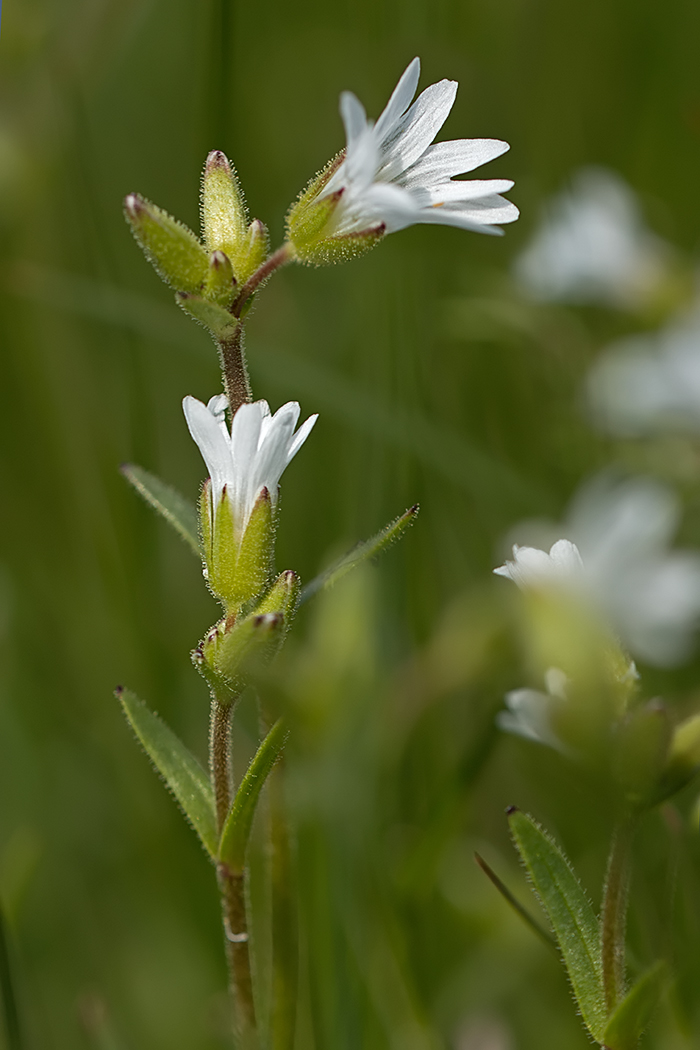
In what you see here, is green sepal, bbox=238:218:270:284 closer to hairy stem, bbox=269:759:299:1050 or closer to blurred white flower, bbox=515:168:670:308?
hairy stem, bbox=269:759:299:1050

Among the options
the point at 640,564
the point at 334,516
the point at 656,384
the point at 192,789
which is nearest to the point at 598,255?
the point at 656,384

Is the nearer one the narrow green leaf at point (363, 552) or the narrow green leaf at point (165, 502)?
the narrow green leaf at point (363, 552)

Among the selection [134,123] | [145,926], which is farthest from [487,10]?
[145,926]

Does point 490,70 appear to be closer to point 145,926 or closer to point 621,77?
point 621,77

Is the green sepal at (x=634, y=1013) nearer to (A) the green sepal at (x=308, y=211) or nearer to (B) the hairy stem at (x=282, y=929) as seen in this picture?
(B) the hairy stem at (x=282, y=929)

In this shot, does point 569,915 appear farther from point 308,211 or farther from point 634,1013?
point 308,211

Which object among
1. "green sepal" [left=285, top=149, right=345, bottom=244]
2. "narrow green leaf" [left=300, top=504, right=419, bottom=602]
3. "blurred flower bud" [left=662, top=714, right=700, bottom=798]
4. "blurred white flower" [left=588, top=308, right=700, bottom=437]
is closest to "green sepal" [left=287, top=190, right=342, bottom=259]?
"green sepal" [left=285, top=149, right=345, bottom=244]

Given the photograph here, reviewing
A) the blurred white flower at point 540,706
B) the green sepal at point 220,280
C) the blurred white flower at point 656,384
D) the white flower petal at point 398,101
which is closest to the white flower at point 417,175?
the white flower petal at point 398,101
